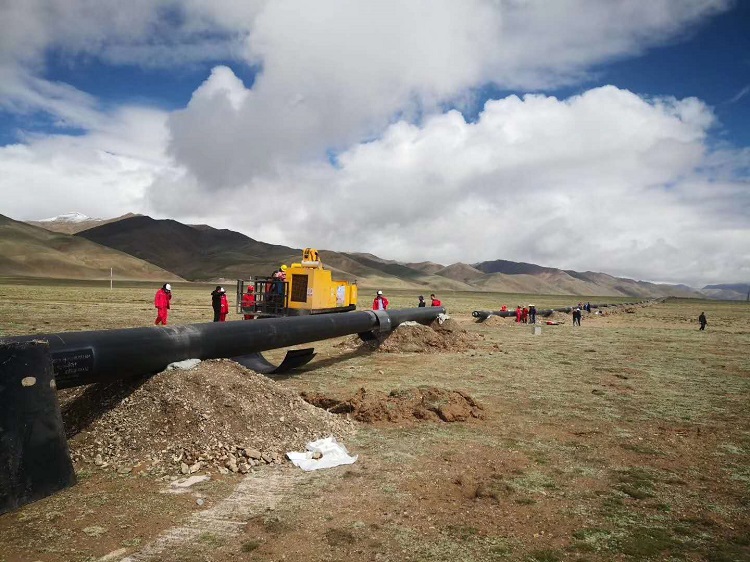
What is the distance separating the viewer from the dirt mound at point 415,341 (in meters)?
16.2

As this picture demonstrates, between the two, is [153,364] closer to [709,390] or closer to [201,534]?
[201,534]

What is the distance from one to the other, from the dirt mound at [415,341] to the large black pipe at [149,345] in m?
5.28

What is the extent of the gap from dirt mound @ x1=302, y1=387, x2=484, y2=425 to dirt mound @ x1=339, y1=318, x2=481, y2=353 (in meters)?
7.13

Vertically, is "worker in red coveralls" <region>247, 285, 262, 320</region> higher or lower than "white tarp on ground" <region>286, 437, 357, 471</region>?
higher

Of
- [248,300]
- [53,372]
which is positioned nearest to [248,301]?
[248,300]

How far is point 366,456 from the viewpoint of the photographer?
6.30 meters

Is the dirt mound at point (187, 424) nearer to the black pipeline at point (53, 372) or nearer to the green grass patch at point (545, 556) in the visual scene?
the black pipeline at point (53, 372)

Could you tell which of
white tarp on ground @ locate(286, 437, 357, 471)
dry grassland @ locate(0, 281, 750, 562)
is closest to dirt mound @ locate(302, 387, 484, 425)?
dry grassland @ locate(0, 281, 750, 562)

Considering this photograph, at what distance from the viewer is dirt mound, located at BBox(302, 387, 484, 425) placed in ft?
26.1

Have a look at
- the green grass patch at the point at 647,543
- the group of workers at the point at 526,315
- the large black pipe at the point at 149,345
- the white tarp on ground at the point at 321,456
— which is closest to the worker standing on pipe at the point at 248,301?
the large black pipe at the point at 149,345

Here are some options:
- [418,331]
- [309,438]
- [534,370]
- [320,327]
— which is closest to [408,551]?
[309,438]

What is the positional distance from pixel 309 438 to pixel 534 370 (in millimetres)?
8635

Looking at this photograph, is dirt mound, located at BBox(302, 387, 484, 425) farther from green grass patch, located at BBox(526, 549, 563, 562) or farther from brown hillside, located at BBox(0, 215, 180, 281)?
brown hillside, located at BBox(0, 215, 180, 281)

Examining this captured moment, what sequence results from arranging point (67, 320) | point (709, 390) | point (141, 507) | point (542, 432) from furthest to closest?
point (67, 320) < point (709, 390) < point (542, 432) < point (141, 507)
